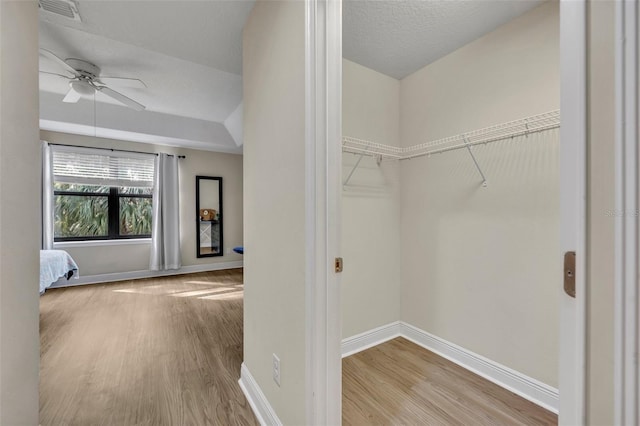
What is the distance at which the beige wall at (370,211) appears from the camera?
218 cm

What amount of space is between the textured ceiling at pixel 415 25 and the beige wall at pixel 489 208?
0.37ft

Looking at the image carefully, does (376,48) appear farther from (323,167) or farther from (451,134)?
(323,167)

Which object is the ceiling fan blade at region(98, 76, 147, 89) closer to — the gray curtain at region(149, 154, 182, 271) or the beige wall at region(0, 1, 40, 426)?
the beige wall at region(0, 1, 40, 426)

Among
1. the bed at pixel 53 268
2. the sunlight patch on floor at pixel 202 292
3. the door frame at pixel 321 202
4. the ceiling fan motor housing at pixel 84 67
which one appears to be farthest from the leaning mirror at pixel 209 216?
the door frame at pixel 321 202

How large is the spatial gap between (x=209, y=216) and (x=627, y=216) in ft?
18.1

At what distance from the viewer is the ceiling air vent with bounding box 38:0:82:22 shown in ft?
5.51

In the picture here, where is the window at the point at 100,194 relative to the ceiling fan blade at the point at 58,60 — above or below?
below

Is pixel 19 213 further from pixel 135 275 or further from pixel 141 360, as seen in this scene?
pixel 135 275

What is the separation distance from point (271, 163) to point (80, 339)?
2.54 meters

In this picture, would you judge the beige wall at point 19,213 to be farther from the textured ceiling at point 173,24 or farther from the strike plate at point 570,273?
the strike plate at point 570,273

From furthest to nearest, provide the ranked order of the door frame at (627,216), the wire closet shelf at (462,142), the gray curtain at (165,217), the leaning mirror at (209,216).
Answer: the leaning mirror at (209,216)
the gray curtain at (165,217)
the wire closet shelf at (462,142)
the door frame at (627,216)

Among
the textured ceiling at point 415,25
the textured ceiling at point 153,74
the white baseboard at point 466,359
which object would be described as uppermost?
the textured ceiling at point 153,74

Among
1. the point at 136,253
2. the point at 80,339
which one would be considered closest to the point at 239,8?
the point at 80,339

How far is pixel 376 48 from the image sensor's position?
2010 millimetres
